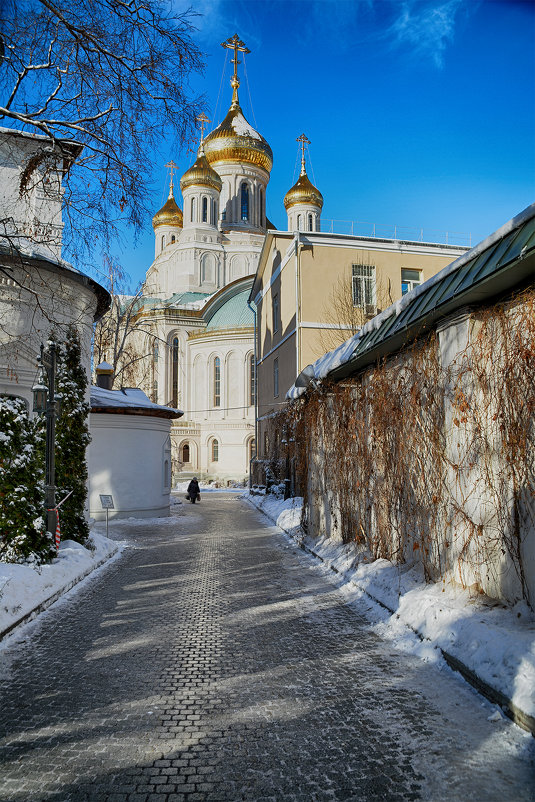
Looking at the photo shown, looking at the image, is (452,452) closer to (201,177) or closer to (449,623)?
(449,623)

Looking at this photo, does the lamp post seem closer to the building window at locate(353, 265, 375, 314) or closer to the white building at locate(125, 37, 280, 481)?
the building window at locate(353, 265, 375, 314)

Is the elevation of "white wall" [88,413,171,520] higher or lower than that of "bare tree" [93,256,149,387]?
lower

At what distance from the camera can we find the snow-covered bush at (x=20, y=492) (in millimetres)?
9430

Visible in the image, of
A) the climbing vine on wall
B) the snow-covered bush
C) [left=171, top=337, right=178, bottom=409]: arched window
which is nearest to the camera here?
the climbing vine on wall

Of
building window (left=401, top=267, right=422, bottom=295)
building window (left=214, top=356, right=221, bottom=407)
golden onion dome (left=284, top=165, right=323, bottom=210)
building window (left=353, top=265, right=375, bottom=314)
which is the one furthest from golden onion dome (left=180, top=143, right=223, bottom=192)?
building window (left=353, top=265, right=375, bottom=314)

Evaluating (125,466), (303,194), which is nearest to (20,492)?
(125,466)

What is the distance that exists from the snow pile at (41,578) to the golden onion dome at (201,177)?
47.3 meters

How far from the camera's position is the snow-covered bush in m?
9.43

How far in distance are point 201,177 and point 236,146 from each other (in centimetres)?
529

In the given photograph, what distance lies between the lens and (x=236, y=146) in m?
56.2

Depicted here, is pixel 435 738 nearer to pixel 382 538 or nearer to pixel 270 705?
pixel 270 705

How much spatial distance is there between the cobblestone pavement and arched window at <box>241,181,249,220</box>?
54871mm

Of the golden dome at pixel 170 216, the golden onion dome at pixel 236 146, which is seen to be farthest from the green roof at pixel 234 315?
the golden dome at pixel 170 216

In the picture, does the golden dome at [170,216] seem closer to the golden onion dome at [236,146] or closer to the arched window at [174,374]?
the golden onion dome at [236,146]
